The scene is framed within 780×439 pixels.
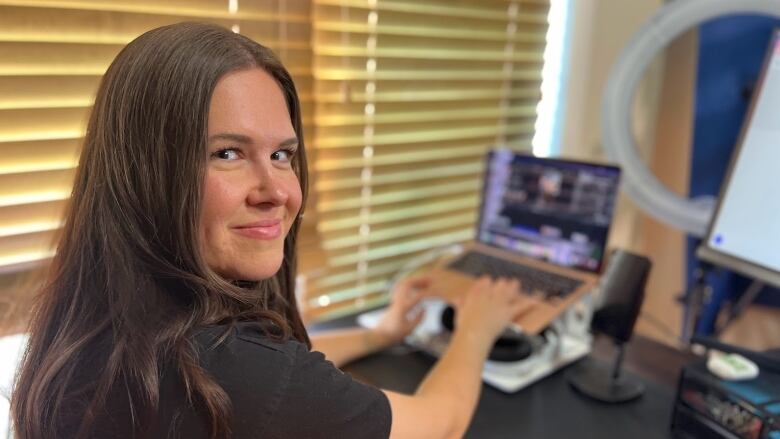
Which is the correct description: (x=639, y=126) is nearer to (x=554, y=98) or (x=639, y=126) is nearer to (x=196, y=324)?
(x=554, y=98)

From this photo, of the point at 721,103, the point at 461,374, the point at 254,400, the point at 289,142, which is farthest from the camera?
the point at 721,103

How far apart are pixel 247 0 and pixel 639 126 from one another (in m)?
1.17

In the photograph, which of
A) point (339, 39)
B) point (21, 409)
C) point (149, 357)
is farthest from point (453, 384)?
point (339, 39)

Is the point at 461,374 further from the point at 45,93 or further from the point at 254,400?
the point at 45,93

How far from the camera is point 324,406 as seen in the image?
0.68 m

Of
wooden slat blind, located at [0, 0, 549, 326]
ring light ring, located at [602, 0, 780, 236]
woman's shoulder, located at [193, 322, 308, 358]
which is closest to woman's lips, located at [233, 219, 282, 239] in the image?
woman's shoulder, located at [193, 322, 308, 358]

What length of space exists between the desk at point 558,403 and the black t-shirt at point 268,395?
39cm

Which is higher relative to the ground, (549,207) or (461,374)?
(549,207)

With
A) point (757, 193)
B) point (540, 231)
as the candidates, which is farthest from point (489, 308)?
point (757, 193)

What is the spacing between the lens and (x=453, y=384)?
0.95m

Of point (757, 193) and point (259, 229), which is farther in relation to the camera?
point (757, 193)

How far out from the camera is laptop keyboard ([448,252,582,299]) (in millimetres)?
1281

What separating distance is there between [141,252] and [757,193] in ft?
3.50

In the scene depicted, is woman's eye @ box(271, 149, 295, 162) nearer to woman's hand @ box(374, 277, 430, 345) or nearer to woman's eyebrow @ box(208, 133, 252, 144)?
woman's eyebrow @ box(208, 133, 252, 144)
